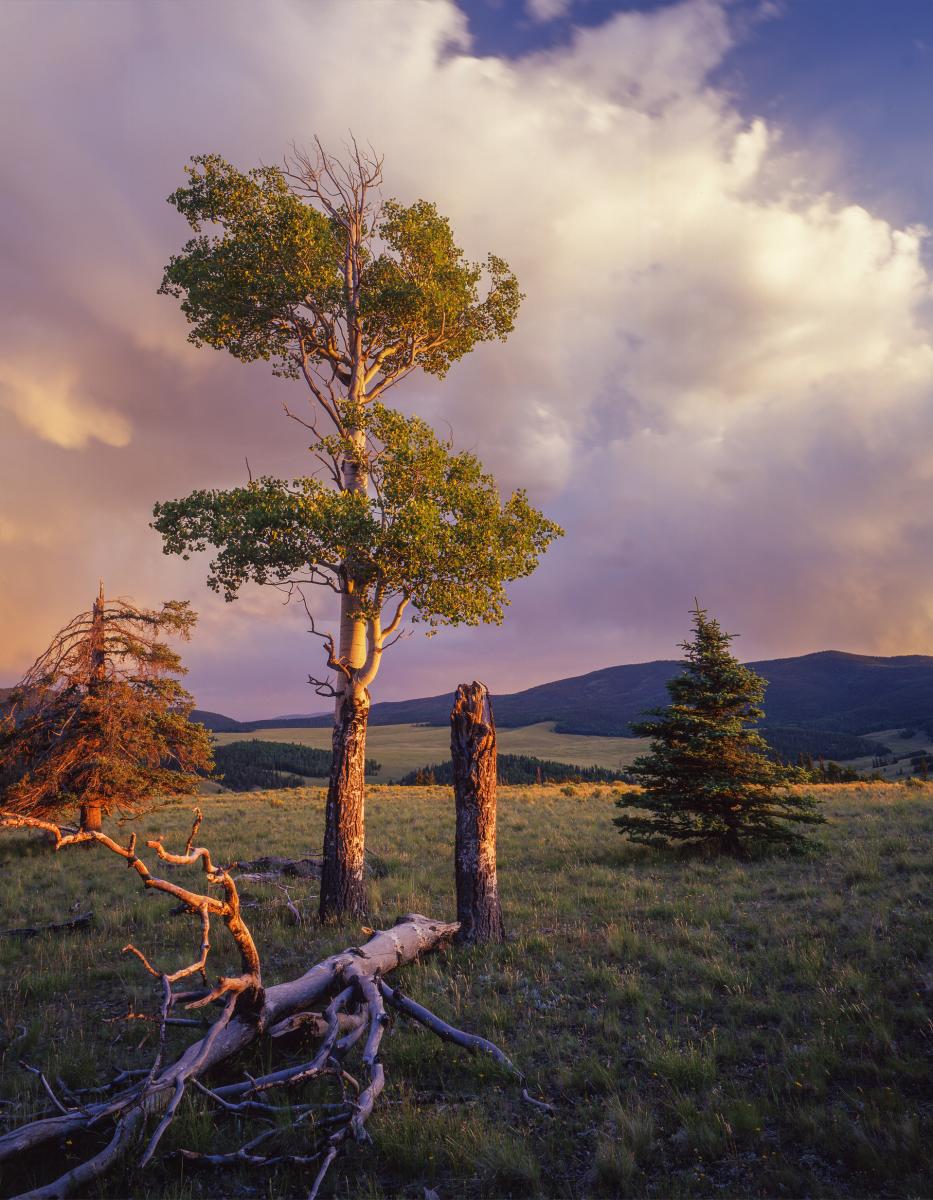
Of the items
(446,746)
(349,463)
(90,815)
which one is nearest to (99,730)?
(90,815)

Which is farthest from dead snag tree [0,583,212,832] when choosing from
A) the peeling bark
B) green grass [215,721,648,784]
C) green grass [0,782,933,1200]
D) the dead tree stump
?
green grass [215,721,648,784]

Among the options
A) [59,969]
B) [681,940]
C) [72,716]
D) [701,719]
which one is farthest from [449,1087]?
[72,716]

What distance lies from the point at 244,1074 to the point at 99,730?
61.8 feet

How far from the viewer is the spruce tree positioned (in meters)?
15.1

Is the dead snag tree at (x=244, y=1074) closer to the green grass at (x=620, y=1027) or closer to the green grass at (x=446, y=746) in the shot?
the green grass at (x=620, y=1027)

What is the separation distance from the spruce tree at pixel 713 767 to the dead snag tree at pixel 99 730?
1610cm

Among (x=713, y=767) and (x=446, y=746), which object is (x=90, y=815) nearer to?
(x=713, y=767)

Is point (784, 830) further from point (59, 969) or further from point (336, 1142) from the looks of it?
point (59, 969)

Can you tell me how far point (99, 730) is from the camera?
21.0m

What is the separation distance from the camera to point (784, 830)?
14773mm

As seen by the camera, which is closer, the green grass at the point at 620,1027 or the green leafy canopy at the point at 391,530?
the green grass at the point at 620,1027

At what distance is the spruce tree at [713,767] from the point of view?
596 inches

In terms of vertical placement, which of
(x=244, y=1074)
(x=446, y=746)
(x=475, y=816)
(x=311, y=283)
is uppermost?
(x=311, y=283)

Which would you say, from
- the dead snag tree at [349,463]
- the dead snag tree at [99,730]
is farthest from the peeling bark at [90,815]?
the dead snag tree at [349,463]
